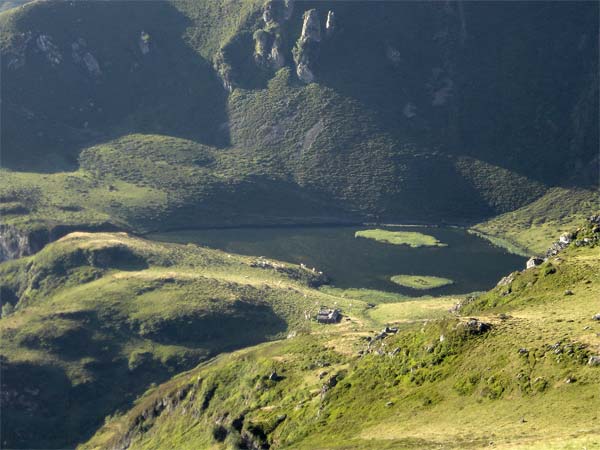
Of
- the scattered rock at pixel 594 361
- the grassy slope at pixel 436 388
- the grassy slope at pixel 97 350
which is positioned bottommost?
the grassy slope at pixel 97 350

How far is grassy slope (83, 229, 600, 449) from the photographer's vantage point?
7900 cm

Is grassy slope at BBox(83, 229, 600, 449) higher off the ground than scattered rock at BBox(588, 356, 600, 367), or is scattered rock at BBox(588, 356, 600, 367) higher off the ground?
scattered rock at BBox(588, 356, 600, 367)

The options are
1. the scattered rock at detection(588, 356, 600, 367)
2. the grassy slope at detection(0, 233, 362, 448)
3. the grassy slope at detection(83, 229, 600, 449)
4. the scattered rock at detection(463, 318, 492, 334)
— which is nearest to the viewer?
the grassy slope at detection(83, 229, 600, 449)

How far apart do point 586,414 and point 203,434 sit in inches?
2427

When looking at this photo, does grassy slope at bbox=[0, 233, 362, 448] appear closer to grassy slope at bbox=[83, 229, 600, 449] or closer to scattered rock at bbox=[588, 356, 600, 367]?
grassy slope at bbox=[83, 229, 600, 449]

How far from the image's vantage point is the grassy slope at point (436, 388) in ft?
259

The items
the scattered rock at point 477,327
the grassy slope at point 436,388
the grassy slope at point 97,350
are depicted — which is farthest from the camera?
the grassy slope at point 97,350

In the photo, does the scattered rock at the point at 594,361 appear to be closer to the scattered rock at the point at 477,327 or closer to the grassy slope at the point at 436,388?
the grassy slope at the point at 436,388

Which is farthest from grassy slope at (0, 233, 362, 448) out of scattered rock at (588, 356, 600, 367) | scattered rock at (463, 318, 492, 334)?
scattered rock at (588, 356, 600, 367)

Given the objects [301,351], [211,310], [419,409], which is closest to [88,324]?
[211,310]

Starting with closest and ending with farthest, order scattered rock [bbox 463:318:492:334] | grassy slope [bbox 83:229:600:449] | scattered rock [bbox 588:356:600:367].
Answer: grassy slope [bbox 83:229:600:449]
scattered rock [bbox 588:356:600:367]
scattered rock [bbox 463:318:492:334]

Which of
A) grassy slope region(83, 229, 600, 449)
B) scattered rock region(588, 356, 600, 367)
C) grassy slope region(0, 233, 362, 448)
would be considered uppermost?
scattered rock region(588, 356, 600, 367)

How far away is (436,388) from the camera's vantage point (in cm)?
9281

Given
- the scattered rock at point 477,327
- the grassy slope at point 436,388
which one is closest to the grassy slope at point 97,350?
the grassy slope at point 436,388
